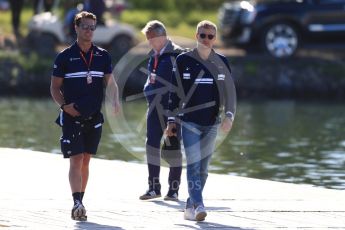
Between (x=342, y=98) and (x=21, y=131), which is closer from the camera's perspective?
(x=21, y=131)

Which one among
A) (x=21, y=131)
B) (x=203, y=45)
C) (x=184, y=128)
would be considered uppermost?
(x=203, y=45)

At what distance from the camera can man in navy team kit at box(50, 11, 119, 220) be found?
34.9ft

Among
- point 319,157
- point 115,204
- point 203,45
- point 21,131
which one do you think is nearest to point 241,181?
point 115,204

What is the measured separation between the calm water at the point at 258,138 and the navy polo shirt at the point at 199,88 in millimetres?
4035

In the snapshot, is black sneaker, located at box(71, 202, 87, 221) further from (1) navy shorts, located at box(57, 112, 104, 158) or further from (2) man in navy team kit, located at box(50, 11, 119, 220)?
(1) navy shorts, located at box(57, 112, 104, 158)

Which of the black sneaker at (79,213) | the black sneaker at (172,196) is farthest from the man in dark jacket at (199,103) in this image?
the black sneaker at (172,196)

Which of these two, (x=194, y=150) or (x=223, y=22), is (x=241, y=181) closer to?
(x=194, y=150)

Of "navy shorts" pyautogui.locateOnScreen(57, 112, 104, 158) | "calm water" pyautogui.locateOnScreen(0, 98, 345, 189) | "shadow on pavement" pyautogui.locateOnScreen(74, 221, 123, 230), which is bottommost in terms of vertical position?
"calm water" pyautogui.locateOnScreen(0, 98, 345, 189)

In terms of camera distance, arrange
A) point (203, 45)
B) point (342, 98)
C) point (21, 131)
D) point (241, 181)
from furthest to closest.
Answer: point (342, 98)
point (21, 131)
point (241, 181)
point (203, 45)

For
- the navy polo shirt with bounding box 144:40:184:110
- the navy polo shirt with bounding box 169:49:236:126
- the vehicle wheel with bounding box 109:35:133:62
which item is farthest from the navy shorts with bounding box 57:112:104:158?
the vehicle wheel with bounding box 109:35:133:62

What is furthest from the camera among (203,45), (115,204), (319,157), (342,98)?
(342,98)

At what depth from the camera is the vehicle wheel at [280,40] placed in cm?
2978

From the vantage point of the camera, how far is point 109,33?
31.5 m

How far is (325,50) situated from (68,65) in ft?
69.6
